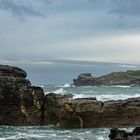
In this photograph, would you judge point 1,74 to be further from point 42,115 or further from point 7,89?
point 42,115

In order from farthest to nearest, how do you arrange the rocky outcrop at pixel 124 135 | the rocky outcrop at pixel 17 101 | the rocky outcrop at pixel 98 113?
the rocky outcrop at pixel 17 101, the rocky outcrop at pixel 98 113, the rocky outcrop at pixel 124 135

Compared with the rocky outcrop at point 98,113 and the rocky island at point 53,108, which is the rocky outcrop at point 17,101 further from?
the rocky outcrop at point 98,113

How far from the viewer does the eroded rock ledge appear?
40938 millimetres

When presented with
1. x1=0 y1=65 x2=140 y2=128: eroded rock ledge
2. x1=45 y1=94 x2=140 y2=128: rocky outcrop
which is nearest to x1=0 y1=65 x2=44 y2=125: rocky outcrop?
x1=0 y1=65 x2=140 y2=128: eroded rock ledge

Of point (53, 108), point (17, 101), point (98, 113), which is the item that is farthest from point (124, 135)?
point (17, 101)

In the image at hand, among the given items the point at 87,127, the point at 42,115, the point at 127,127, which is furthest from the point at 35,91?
the point at 127,127

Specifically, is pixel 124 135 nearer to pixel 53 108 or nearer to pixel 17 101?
pixel 53 108

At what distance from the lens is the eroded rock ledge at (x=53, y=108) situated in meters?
40.9

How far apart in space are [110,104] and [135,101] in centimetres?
200

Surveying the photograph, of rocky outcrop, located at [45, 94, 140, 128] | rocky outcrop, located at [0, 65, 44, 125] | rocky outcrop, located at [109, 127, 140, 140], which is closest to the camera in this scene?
rocky outcrop, located at [109, 127, 140, 140]

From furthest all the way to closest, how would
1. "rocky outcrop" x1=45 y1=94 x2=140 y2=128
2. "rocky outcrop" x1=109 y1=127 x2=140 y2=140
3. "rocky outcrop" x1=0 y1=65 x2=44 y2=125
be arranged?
"rocky outcrop" x1=0 y1=65 x2=44 y2=125 → "rocky outcrop" x1=45 y1=94 x2=140 y2=128 → "rocky outcrop" x1=109 y1=127 x2=140 y2=140

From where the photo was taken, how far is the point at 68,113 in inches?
1636

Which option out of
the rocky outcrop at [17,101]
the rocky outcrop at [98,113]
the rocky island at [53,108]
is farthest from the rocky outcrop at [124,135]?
the rocky outcrop at [17,101]

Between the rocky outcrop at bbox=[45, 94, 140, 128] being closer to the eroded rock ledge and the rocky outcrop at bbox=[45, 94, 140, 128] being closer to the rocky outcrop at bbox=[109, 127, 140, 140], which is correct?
the eroded rock ledge
